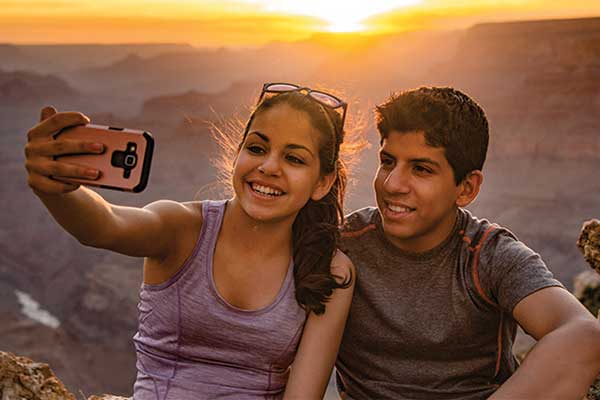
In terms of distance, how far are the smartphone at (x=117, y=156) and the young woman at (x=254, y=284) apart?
473mm

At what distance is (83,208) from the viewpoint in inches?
68.6

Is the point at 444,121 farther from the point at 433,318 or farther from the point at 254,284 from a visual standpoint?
the point at 254,284

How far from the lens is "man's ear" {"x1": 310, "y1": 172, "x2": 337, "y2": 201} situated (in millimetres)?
2428

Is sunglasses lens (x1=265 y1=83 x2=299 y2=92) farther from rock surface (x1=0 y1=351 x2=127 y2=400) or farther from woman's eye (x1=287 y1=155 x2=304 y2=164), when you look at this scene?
rock surface (x1=0 y1=351 x2=127 y2=400)

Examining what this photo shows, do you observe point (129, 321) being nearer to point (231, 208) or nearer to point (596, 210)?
point (596, 210)

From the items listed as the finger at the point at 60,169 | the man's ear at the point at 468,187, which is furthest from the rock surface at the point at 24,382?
the man's ear at the point at 468,187

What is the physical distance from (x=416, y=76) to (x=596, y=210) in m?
10.8

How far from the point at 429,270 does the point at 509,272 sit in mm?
258

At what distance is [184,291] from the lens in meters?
2.24

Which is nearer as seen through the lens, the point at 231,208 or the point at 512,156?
the point at 231,208

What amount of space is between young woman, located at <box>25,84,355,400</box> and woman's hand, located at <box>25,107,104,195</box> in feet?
1.69

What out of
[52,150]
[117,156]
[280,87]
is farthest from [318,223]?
[52,150]

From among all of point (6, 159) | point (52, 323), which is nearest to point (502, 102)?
point (52, 323)

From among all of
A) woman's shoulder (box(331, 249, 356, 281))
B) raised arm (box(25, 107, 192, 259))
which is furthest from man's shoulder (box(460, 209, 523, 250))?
raised arm (box(25, 107, 192, 259))
